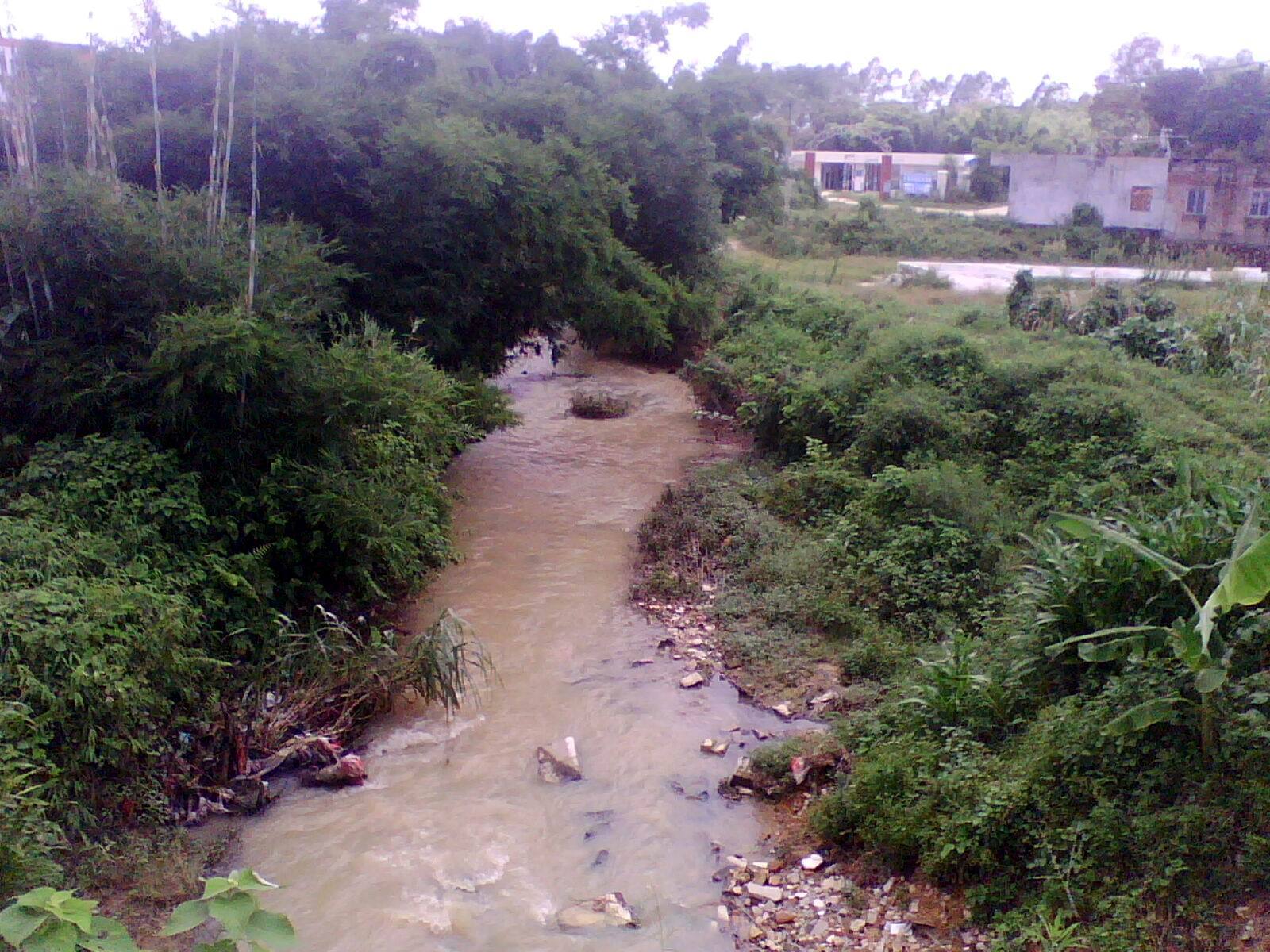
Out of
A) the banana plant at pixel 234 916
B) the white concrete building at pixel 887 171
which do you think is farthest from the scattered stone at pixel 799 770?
the white concrete building at pixel 887 171

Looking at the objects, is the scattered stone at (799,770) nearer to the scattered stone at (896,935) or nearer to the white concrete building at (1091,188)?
the scattered stone at (896,935)

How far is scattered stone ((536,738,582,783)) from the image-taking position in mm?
6293

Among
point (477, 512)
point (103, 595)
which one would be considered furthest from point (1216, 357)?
point (103, 595)

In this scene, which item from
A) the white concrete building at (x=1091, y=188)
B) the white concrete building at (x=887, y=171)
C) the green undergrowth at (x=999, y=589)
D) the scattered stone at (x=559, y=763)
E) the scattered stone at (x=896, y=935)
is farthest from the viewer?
the white concrete building at (x=887, y=171)

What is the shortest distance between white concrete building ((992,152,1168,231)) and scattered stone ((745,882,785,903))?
979 inches

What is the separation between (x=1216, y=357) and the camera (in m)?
11.7

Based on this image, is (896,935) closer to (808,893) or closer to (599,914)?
(808,893)

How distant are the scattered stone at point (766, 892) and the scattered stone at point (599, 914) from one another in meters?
0.60

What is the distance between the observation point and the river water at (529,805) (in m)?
5.03

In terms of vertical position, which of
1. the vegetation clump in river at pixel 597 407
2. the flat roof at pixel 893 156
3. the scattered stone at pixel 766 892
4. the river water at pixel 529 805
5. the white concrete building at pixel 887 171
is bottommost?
the river water at pixel 529 805

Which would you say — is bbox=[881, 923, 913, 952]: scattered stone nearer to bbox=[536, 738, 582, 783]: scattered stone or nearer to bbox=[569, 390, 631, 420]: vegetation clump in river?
bbox=[536, 738, 582, 783]: scattered stone

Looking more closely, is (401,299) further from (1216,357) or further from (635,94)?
(1216,357)

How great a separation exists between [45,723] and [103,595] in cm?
81

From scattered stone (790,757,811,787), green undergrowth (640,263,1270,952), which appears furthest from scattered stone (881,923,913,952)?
scattered stone (790,757,811,787)
